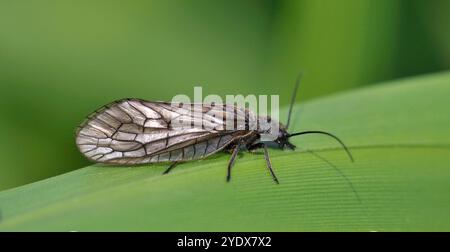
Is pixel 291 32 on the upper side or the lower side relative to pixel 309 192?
upper

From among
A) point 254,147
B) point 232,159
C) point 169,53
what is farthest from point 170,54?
point 232,159

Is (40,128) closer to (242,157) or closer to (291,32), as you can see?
(242,157)

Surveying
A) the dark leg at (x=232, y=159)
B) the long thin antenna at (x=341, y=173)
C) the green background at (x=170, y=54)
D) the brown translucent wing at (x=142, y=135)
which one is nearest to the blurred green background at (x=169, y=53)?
the green background at (x=170, y=54)

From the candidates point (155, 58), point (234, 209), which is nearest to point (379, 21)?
point (155, 58)

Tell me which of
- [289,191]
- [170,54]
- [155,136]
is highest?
[170,54]

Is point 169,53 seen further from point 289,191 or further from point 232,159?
point 289,191

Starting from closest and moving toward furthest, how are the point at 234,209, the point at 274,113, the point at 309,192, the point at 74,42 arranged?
the point at 234,209
the point at 309,192
the point at 274,113
the point at 74,42
